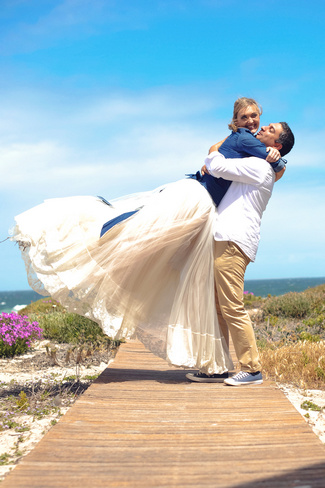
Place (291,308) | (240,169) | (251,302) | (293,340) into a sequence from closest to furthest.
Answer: (240,169), (293,340), (291,308), (251,302)

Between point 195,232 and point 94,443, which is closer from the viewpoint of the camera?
point 94,443

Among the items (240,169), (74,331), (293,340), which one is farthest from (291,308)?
(240,169)

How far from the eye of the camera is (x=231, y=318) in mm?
4547

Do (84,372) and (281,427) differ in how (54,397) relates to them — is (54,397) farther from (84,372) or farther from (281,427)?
(281,427)

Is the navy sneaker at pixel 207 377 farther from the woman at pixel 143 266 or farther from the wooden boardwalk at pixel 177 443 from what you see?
the wooden boardwalk at pixel 177 443

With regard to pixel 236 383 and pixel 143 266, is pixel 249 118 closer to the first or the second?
pixel 143 266

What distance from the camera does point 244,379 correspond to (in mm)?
4562

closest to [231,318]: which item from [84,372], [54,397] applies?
[54,397]

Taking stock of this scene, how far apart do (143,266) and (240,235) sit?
3.16 ft

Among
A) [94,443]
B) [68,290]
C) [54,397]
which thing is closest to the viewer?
[94,443]

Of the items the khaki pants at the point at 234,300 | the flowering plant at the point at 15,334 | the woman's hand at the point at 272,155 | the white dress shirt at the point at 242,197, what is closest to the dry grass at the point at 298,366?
the khaki pants at the point at 234,300

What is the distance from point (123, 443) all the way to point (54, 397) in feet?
8.23

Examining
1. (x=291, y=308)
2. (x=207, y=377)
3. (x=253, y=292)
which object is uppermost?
(x=207, y=377)

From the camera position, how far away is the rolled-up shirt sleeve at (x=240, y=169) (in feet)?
14.6
